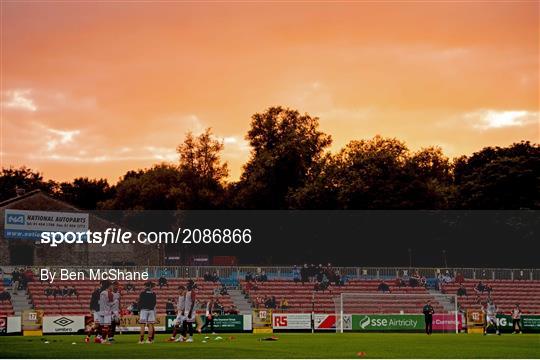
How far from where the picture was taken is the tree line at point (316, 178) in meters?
89.6

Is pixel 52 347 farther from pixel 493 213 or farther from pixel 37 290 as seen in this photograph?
pixel 493 213

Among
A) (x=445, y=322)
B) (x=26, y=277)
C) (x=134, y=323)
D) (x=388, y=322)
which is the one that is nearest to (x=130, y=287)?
(x=26, y=277)

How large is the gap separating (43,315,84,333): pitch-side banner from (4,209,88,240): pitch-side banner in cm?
2218

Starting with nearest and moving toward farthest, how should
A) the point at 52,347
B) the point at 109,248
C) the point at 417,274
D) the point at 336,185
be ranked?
the point at 52,347 < the point at 417,274 < the point at 109,248 < the point at 336,185

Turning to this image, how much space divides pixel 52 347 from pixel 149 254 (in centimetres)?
4261

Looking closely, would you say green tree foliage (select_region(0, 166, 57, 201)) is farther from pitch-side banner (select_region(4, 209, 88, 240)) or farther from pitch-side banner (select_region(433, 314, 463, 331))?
pitch-side banner (select_region(433, 314, 463, 331))

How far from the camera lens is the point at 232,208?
308 ft

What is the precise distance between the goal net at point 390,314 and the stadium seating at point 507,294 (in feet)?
13.8

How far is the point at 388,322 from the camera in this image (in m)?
55.8

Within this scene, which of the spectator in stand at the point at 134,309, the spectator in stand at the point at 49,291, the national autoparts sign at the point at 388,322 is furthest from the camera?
the spectator in stand at the point at 49,291

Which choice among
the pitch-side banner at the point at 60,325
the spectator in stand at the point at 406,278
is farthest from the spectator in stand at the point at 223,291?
the pitch-side banner at the point at 60,325

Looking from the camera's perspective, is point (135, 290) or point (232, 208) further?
point (232, 208)

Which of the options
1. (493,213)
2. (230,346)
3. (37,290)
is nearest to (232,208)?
(493,213)

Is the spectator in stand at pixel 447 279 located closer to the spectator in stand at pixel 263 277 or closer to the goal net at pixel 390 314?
the goal net at pixel 390 314
